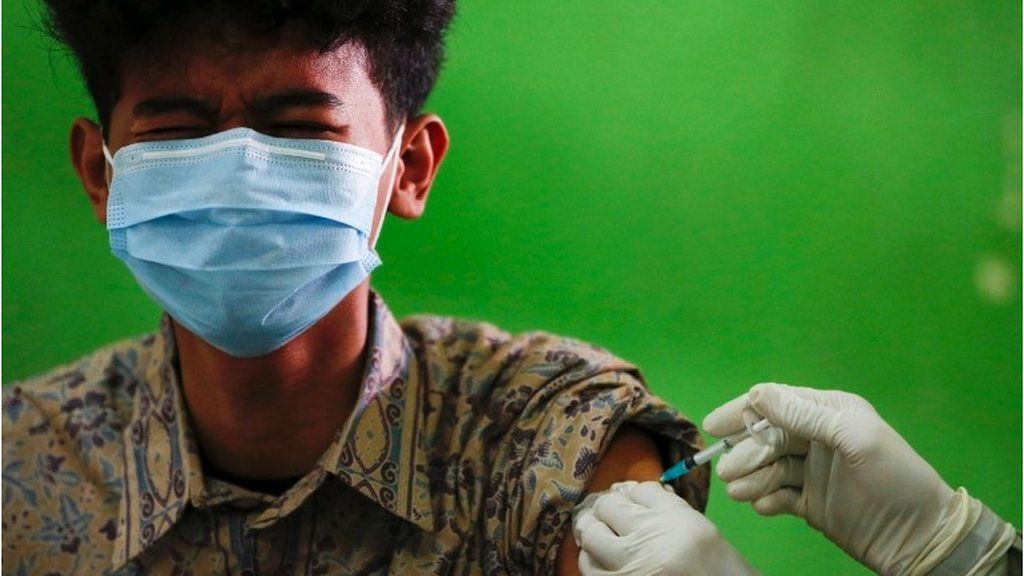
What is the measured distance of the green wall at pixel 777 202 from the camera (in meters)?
1.85

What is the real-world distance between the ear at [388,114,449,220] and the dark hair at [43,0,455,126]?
3 cm

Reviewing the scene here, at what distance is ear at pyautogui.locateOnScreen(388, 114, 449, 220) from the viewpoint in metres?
1.85

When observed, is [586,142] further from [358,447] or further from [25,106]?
[25,106]

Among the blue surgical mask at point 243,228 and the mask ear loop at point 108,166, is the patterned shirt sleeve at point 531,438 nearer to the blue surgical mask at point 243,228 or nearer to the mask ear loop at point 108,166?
the blue surgical mask at point 243,228

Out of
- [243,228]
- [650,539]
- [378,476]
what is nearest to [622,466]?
[650,539]

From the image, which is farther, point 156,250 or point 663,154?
point 663,154

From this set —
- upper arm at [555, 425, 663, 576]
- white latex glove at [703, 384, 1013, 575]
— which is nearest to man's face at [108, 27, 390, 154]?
upper arm at [555, 425, 663, 576]

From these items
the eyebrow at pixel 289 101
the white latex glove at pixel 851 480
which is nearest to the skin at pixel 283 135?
the eyebrow at pixel 289 101

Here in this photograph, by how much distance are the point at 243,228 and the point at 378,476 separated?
394mm

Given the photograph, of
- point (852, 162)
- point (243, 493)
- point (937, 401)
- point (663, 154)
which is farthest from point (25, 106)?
point (937, 401)

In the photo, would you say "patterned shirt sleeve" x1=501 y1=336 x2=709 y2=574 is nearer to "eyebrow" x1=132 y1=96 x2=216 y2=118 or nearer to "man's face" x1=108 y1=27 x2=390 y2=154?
"man's face" x1=108 y1=27 x2=390 y2=154

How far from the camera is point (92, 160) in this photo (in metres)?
1.85

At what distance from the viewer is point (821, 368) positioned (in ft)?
6.17

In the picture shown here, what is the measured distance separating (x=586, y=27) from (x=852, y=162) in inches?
17.0
